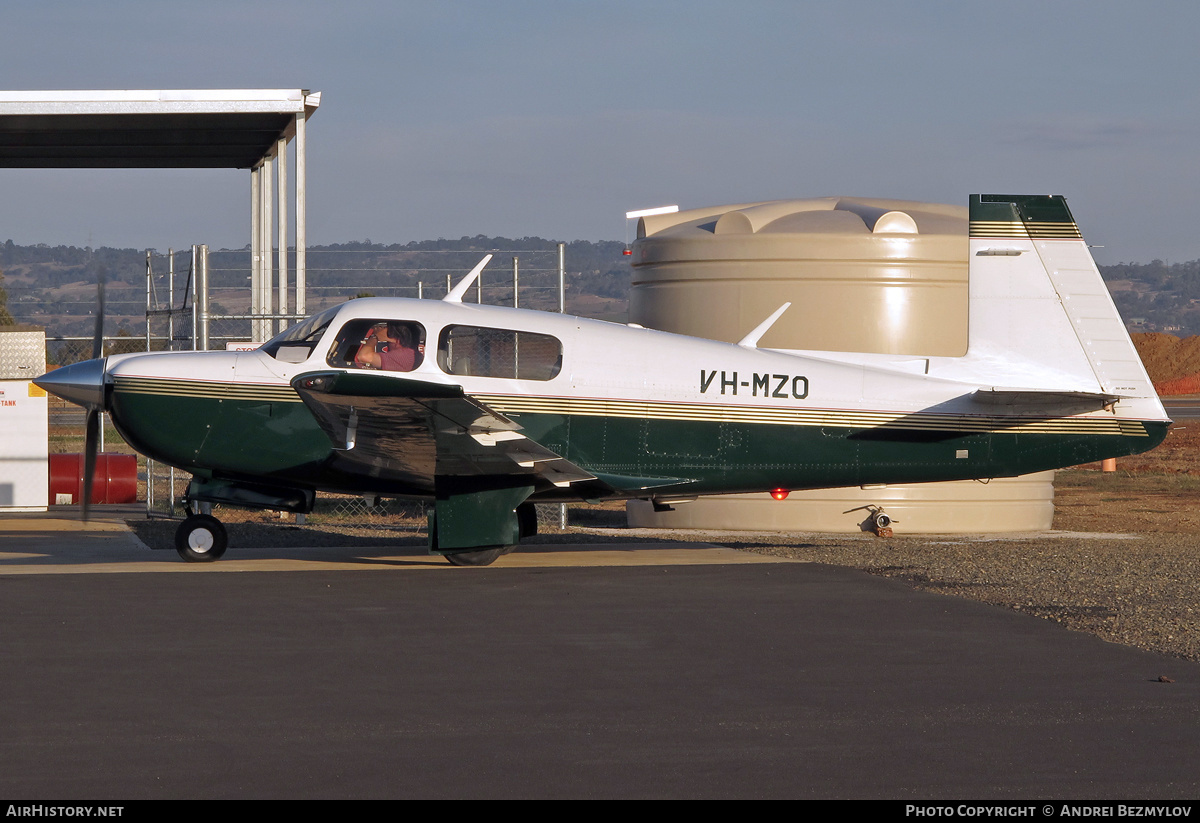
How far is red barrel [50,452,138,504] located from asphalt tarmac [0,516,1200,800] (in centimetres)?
703

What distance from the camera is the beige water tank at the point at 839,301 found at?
14.2 meters

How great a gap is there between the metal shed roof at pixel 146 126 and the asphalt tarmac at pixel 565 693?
7707 mm

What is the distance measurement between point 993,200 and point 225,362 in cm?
722

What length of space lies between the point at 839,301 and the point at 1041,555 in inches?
149

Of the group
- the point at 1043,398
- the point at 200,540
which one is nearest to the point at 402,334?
the point at 200,540

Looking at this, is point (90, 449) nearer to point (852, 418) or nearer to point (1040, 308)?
point (852, 418)

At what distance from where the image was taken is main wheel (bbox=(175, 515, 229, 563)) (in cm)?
1126

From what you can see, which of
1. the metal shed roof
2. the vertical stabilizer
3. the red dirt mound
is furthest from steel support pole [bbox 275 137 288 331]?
the red dirt mound

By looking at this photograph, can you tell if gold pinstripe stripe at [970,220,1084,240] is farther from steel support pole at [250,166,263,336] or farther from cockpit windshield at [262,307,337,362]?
steel support pole at [250,166,263,336]

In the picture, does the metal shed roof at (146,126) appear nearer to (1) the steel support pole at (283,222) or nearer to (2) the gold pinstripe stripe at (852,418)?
(1) the steel support pole at (283,222)

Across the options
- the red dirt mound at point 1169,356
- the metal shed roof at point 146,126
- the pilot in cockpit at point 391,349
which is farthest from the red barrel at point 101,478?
the red dirt mound at point 1169,356

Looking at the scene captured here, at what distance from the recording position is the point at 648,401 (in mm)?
11086

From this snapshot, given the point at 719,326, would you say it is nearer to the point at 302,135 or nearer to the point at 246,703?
the point at 302,135
